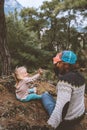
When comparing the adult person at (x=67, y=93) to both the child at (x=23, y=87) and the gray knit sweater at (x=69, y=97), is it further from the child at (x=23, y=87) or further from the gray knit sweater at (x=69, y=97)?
the child at (x=23, y=87)

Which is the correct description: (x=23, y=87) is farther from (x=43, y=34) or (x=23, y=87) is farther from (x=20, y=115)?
(x=43, y=34)

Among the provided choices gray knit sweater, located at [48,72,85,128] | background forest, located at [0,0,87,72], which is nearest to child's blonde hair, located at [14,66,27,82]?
gray knit sweater, located at [48,72,85,128]

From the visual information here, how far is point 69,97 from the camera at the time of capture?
192 inches

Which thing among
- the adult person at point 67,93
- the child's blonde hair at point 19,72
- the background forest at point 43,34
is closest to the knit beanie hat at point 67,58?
the adult person at point 67,93

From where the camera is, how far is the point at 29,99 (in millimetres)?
6125

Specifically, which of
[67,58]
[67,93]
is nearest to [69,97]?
[67,93]

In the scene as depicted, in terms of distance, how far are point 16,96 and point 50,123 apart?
1217mm

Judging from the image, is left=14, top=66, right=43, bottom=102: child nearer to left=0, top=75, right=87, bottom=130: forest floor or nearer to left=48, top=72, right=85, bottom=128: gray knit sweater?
left=0, top=75, right=87, bottom=130: forest floor

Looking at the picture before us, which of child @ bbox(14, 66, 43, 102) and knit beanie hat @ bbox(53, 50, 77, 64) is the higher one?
knit beanie hat @ bbox(53, 50, 77, 64)

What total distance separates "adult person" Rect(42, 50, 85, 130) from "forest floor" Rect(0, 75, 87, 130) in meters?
0.30

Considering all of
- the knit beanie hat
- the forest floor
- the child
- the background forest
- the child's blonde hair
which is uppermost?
the knit beanie hat

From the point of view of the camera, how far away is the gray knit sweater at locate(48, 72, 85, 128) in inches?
192

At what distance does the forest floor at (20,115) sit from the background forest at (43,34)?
425 inches

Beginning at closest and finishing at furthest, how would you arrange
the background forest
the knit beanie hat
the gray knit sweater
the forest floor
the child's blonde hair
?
the gray knit sweater
the knit beanie hat
the forest floor
the child's blonde hair
the background forest
